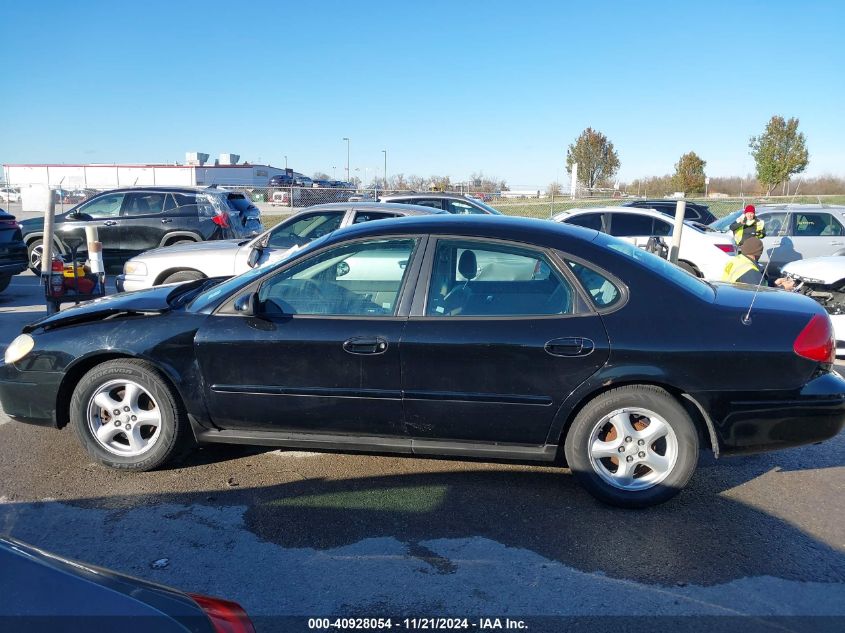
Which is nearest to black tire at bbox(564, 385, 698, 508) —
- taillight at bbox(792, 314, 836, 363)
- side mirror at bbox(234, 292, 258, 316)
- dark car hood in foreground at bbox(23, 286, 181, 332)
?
taillight at bbox(792, 314, 836, 363)

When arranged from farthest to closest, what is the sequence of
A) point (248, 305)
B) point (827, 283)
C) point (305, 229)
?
point (305, 229), point (827, 283), point (248, 305)

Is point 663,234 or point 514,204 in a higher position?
point 514,204

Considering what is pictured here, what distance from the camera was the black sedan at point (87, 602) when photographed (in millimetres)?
1594

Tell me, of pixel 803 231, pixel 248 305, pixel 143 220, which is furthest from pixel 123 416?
pixel 803 231

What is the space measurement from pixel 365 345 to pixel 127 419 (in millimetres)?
1633

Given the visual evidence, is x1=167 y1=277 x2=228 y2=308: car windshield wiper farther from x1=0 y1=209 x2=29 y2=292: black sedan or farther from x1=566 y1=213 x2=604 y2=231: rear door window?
x1=566 y1=213 x2=604 y2=231: rear door window

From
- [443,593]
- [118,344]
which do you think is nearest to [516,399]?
[443,593]

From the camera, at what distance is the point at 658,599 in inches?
123

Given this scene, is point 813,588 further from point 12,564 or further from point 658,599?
point 12,564

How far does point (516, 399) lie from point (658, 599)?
4.13 feet

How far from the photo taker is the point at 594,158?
5038 cm

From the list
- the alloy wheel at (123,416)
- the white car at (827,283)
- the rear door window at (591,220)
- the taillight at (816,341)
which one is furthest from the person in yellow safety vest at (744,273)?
the alloy wheel at (123,416)

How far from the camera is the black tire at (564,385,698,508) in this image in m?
3.90

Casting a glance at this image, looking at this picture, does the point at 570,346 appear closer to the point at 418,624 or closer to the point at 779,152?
the point at 418,624
